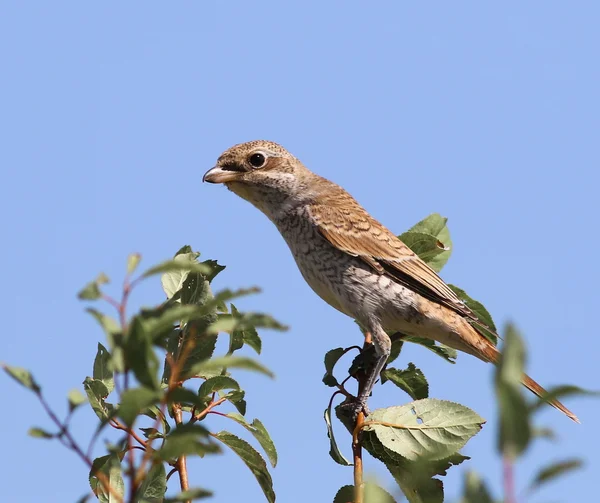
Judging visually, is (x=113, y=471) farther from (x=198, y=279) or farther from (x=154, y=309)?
(x=154, y=309)

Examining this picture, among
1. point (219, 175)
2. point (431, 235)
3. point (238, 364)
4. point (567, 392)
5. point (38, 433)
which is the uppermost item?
point (219, 175)

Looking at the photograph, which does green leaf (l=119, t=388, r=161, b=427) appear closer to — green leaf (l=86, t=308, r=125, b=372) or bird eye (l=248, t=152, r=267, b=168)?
green leaf (l=86, t=308, r=125, b=372)

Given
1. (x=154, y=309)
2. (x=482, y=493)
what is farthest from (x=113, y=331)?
(x=482, y=493)

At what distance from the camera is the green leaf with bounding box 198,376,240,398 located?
10.1 feet

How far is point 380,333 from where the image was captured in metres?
5.26

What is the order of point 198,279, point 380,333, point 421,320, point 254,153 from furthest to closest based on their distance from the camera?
point 254,153 → point 421,320 → point 380,333 → point 198,279

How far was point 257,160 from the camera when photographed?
668 cm

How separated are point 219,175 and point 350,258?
45.6 inches

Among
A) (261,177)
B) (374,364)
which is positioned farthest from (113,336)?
(261,177)

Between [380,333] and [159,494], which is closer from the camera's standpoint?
[159,494]

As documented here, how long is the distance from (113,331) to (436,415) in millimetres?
2431

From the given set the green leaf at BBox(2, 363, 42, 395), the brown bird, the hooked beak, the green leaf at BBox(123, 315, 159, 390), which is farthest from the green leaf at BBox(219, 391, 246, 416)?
the hooked beak

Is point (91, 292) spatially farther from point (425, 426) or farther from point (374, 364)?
point (374, 364)

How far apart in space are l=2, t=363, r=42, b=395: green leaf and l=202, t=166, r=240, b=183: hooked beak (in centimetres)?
481
